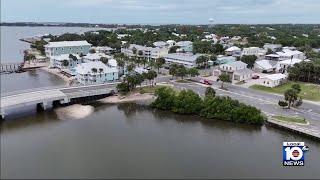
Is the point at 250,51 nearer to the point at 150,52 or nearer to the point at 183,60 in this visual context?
the point at 183,60

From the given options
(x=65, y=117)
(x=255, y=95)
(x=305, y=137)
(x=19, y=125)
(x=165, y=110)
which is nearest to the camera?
(x=305, y=137)

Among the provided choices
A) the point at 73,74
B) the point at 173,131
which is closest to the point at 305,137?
the point at 173,131

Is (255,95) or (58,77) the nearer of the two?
(255,95)

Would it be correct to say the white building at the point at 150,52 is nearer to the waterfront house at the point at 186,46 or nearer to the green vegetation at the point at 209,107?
the waterfront house at the point at 186,46

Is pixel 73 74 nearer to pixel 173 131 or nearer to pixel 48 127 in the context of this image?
pixel 48 127

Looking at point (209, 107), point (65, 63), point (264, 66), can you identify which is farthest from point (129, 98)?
point (264, 66)

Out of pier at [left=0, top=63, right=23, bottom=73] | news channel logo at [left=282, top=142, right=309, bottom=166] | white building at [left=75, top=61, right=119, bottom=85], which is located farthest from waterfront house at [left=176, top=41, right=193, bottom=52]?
news channel logo at [left=282, top=142, right=309, bottom=166]

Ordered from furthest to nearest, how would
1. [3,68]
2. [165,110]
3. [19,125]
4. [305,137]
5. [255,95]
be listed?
[3,68], [255,95], [165,110], [19,125], [305,137]
